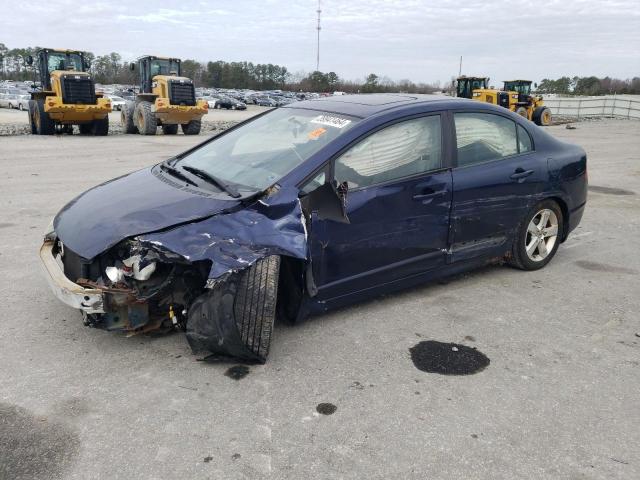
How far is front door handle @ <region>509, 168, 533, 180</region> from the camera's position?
4.67 meters

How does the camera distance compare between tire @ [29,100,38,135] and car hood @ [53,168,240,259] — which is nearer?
car hood @ [53,168,240,259]

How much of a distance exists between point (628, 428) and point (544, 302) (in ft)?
5.55

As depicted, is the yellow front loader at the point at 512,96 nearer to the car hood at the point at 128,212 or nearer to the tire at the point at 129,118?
the tire at the point at 129,118

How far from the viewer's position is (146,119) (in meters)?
20.1

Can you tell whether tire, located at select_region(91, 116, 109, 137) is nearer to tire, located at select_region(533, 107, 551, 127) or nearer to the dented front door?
the dented front door

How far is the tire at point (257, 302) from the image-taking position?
3172mm

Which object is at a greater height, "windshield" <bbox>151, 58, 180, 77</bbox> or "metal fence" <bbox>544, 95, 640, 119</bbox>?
"windshield" <bbox>151, 58, 180, 77</bbox>

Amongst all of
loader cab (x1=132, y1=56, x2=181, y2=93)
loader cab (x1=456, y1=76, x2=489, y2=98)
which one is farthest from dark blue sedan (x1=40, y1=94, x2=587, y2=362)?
loader cab (x1=456, y1=76, x2=489, y2=98)

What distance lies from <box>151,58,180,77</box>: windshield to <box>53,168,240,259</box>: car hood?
19684 millimetres

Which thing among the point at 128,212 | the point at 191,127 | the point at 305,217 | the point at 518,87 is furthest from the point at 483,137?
the point at 518,87

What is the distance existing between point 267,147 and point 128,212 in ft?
3.88

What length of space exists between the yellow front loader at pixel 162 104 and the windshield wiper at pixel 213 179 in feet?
54.5

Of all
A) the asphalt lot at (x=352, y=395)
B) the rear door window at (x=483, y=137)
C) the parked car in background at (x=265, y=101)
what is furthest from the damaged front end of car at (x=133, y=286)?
the parked car in background at (x=265, y=101)

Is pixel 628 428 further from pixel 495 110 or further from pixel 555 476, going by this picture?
pixel 495 110
